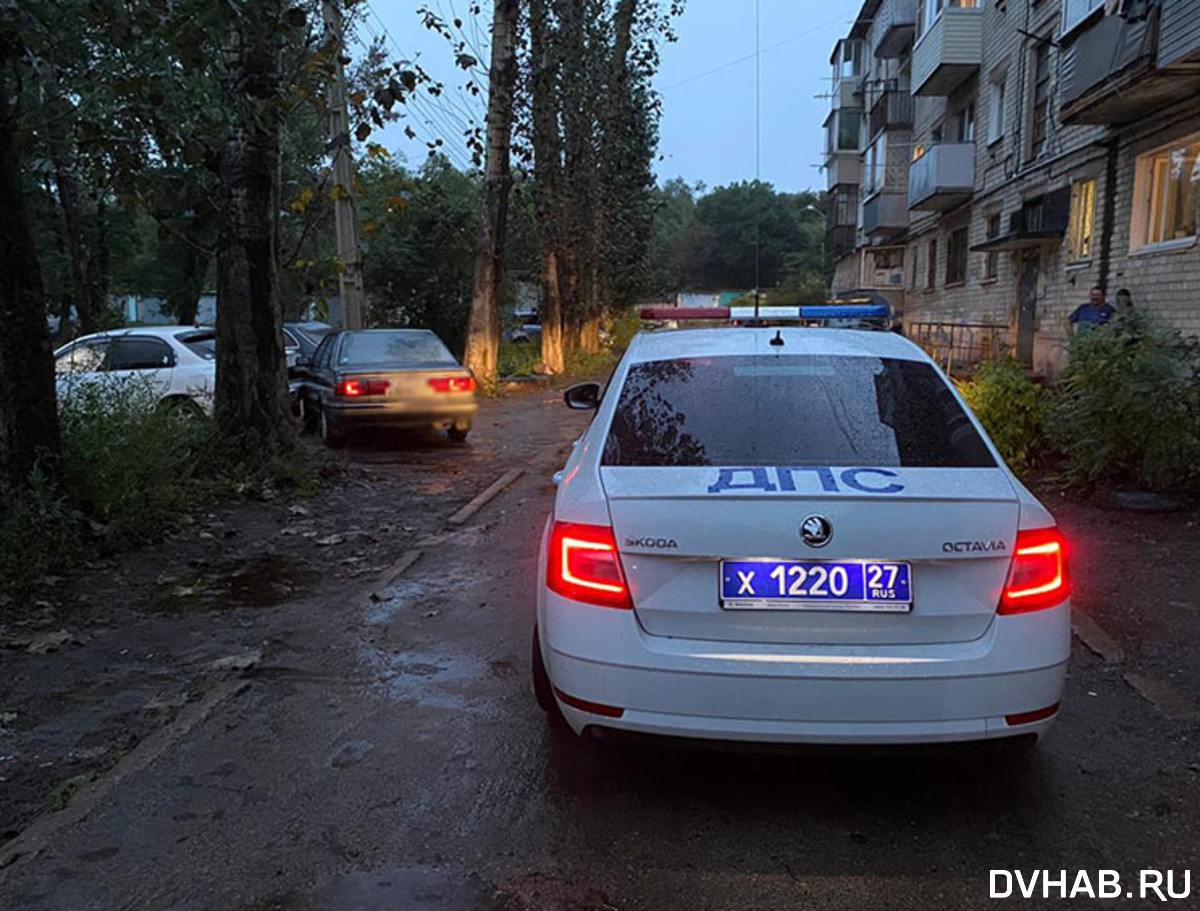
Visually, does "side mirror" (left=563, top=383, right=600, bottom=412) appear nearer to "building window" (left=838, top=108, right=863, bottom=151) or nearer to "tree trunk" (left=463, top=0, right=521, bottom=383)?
"tree trunk" (left=463, top=0, right=521, bottom=383)

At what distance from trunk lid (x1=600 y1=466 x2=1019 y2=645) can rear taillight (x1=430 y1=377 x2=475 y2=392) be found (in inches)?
373

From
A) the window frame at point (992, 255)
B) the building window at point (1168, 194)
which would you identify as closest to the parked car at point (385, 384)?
the building window at point (1168, 194)

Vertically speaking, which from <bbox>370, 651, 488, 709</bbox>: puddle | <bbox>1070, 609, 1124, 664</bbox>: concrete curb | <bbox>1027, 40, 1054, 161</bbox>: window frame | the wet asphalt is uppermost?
<bbox>1027, 40, 1054, 161</bbox>: window frame

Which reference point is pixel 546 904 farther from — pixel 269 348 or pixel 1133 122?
pixel 1133 122

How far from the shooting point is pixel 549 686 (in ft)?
12.2

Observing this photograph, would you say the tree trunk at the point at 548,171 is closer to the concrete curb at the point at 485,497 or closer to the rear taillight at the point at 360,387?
the rear taillight at the point at 360,387

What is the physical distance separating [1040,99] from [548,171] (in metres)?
10.9

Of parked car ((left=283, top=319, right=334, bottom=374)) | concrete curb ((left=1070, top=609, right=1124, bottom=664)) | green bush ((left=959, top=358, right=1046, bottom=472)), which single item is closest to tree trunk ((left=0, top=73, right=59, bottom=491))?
concrete curb ((left=1070, top=609, right=1124, bottom=664))

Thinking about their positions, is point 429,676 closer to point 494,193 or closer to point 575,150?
point 494,193

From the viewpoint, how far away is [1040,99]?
1912cm

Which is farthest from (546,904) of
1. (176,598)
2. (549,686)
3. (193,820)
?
(176,598)

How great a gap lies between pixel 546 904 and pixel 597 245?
27881 mm

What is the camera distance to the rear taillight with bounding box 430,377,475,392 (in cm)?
1227

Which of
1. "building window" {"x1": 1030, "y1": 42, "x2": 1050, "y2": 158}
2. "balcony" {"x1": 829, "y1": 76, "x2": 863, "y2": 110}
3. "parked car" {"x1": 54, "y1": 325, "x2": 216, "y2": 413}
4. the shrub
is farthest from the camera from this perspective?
"balcony" {"x1": 829, "y1": 76, "x2": 863, "y2": 110}
